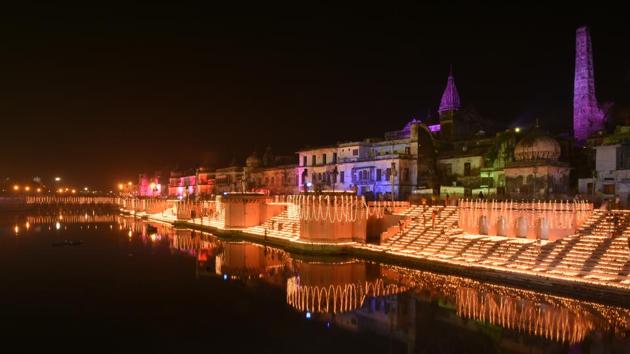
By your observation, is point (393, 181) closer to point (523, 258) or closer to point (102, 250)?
point (523, 258)

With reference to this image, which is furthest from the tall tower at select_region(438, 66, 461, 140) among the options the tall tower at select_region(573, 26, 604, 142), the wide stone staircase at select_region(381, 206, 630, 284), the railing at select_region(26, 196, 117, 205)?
the railing at select_region(26, 196, 117, 205)

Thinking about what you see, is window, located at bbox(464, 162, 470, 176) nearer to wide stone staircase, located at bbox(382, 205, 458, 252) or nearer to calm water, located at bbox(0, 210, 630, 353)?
wide stone staircase, located at bbox(382, 205, 458, 252)

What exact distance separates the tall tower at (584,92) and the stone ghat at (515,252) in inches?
1076

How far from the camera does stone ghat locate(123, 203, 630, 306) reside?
20.3m

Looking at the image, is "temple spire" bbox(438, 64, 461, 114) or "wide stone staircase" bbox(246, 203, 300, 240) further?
"temple spire" bbox(438, 64, 461, 114)

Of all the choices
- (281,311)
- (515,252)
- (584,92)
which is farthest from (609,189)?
(281,311)

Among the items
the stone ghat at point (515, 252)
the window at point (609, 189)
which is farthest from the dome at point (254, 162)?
the window at point (609, 189)

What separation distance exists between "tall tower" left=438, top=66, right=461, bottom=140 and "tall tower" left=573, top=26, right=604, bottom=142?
12.2 m

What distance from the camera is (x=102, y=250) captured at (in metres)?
36.4

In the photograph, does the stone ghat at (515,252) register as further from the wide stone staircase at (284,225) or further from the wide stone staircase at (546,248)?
the wide stone staircase at (284,225)

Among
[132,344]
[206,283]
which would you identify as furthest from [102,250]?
[132,344]

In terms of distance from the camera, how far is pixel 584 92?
5125cm

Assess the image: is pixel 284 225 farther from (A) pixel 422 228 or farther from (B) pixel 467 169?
(B) pixel 467 169

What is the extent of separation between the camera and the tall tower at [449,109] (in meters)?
54.1
